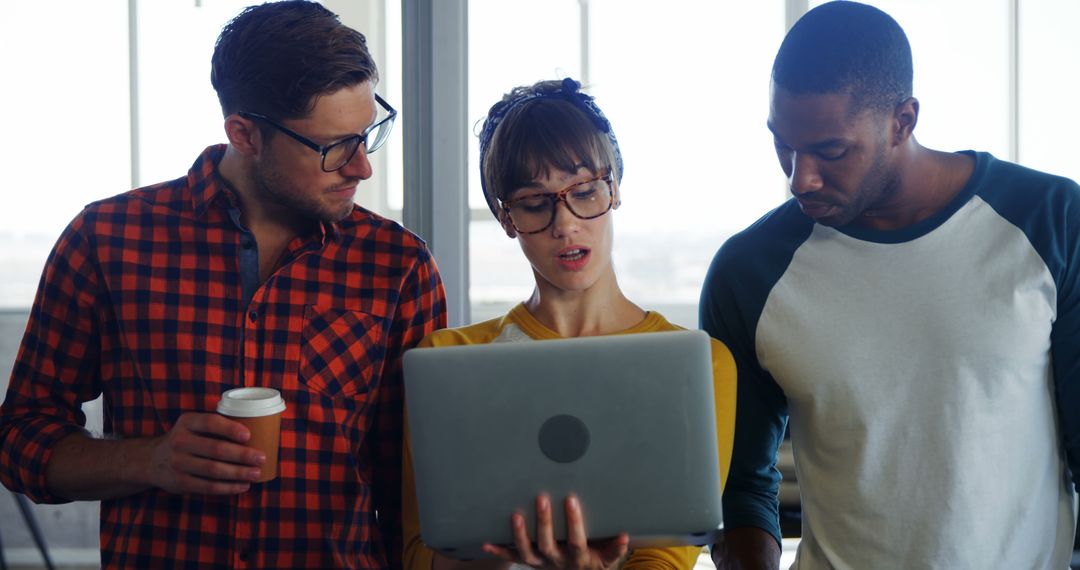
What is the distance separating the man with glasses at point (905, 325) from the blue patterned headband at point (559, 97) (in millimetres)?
251

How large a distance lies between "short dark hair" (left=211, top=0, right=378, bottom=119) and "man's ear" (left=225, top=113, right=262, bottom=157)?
0.02 meters

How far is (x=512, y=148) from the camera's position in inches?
51.1

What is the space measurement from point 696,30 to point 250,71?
54.3 inches

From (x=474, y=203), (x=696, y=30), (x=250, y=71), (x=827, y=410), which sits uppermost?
(x=696, y=30)

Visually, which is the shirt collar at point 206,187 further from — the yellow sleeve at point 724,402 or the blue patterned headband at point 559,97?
the yellow sleeve at point 724,402

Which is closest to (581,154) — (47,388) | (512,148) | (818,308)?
(512,148)

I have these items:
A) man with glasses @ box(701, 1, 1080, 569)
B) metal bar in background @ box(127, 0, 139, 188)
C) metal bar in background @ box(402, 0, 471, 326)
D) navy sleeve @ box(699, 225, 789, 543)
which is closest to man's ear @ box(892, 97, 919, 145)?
man with glasses @ box(701, 1, 1080, 569)

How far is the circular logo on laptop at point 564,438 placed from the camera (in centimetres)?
93

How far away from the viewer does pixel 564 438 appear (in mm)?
929

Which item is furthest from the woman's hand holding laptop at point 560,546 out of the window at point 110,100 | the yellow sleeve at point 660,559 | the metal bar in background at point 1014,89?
the metal bar in background at point 1014,89

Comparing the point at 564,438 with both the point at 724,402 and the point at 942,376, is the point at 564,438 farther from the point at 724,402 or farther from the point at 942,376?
the point at 942,376

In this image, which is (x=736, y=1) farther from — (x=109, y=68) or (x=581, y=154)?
(x=109, y=68)

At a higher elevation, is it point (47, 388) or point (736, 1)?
point (736, 1)

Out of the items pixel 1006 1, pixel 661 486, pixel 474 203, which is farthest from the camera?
pixel 1006 1
